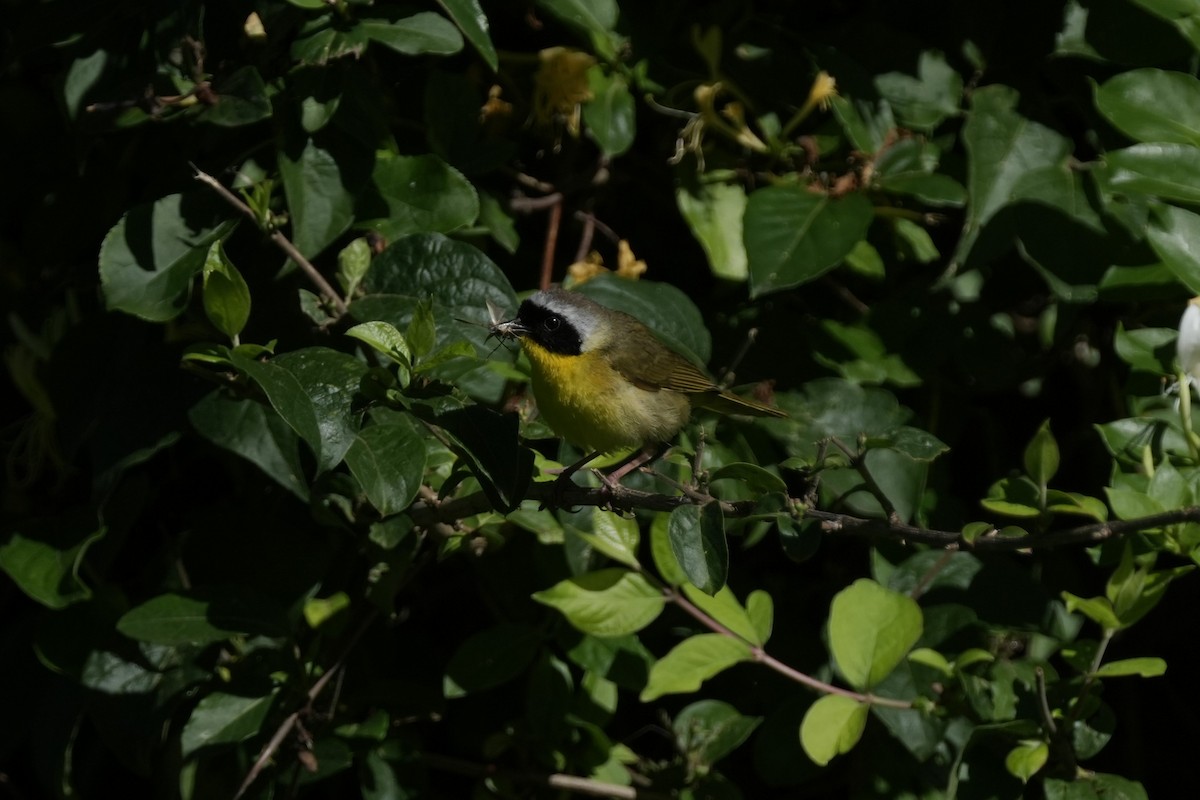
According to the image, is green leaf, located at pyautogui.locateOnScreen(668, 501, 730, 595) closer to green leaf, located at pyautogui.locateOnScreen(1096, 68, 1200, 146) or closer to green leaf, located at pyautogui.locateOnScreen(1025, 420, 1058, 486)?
green leaf, located at pyautogui.locateOnScreen(1025, 420, 1058, 486)

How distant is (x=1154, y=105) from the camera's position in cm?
228

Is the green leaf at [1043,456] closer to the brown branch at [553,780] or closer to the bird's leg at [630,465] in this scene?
the bird's leg at [630,465]

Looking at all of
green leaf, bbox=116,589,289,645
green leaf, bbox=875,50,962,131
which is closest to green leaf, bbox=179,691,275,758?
green leaf, bbox=116,589,289,645

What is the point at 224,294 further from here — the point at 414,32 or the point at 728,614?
the point at 728,614

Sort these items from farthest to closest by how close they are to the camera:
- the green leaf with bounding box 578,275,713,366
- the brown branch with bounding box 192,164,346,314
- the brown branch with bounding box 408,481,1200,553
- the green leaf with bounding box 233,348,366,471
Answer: the green leaf with bounding box 578,275,713,366
the brown branch with bounding box 192,164,346,314
the green leaf with bounding box 233,348,366,471
the brown branch with bounding box 408,481,1200,553

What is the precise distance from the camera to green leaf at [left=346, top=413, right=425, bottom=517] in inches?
72.4

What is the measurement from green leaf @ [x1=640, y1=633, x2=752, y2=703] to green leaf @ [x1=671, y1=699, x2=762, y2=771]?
9.9 inches

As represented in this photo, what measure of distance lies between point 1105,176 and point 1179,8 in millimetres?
343

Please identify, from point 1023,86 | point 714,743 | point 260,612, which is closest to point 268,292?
point 260,612

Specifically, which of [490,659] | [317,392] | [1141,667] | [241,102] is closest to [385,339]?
[317,392]

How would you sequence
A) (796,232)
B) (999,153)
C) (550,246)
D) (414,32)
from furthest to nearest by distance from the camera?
(550,246), (999,153), (796,232), (414,32)

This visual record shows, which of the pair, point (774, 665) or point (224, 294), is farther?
point (774, 665)

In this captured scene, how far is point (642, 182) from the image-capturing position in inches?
119

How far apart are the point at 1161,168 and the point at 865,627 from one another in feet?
3.05
